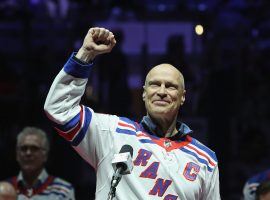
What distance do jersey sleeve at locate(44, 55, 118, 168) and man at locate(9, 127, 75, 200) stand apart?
234cm

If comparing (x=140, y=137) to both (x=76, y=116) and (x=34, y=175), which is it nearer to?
(x=76, y=116)

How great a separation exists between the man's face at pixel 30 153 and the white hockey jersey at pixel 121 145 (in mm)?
2329

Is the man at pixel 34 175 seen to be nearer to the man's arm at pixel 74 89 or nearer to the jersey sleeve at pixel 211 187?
the jersey sleeve at pixel 211 187

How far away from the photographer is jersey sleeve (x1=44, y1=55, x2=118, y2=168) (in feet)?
12.6

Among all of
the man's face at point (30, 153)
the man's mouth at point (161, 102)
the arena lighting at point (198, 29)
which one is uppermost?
the arena lighting at point (198, 29)

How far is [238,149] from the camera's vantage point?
8.38m

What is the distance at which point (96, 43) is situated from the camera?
3.89m

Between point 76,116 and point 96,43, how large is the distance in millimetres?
402

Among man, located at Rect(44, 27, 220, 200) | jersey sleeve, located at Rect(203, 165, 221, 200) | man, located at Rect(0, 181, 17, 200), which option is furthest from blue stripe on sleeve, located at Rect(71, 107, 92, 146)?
man, located at Rect(0, 181, 17, 200)

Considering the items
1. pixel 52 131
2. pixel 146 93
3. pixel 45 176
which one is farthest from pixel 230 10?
pixel 146 93

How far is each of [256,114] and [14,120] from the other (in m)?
2.88

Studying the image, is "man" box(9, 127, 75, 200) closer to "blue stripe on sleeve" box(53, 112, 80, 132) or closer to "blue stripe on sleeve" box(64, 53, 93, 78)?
"blue stripe on sleeve" box(53, 112, 80, 132)

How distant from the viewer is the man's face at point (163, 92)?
4.07 m

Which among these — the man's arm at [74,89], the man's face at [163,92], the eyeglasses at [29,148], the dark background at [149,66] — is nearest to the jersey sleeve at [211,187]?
the man's face at [163,92]
